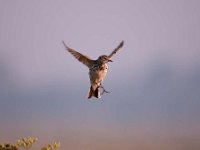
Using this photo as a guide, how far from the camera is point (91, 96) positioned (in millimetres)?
25750

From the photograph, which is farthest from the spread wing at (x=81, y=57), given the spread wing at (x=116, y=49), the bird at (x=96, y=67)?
the spread wing at (x=116, y=49)

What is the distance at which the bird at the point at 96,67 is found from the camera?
24578 mm

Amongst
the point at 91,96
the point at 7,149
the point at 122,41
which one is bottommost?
the point at 7,149

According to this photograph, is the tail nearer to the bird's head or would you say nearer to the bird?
the bird

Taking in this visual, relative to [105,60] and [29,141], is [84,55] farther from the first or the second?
Result: [29,141]

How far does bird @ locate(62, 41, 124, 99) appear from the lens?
2458cm

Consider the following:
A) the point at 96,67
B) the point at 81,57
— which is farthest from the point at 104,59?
the point at 81,57

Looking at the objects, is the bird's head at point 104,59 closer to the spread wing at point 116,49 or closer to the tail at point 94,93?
the spread wing at point 116,49

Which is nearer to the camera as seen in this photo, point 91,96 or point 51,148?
point 51,148

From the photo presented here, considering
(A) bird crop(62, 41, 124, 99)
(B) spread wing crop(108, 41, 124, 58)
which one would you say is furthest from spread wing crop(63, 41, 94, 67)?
(B) spread wing crop(108, 41, 124, 58)

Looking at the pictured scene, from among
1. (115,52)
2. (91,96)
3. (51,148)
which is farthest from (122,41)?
(51,148)

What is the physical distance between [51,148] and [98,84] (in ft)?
13.2

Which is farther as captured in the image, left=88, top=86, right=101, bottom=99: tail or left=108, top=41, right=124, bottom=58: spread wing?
left=88, top=86, right=101, bottom=99: tail

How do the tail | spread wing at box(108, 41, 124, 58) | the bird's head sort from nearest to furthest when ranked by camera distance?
the bird's head → spread wing at box(108, 41, 124, 58) → the tail
